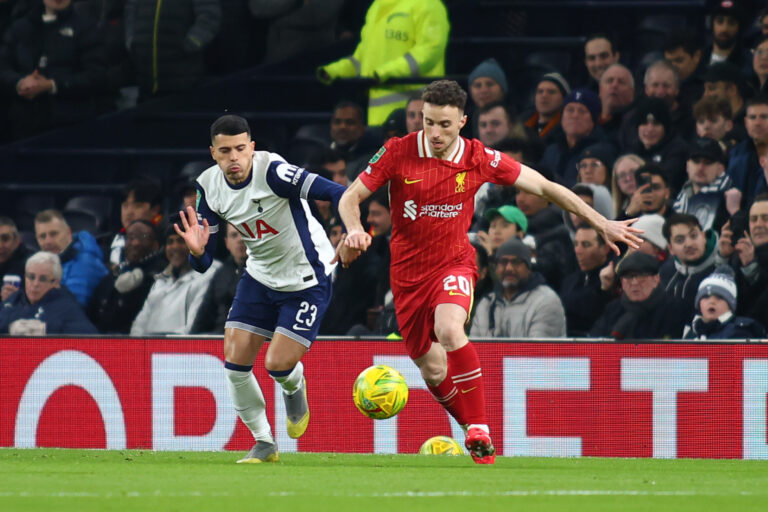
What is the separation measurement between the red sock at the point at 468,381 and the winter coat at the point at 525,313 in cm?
256

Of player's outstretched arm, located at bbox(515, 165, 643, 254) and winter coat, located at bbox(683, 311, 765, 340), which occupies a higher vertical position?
player's outstretched arm, located at bbox(515, 165, 643, 254)

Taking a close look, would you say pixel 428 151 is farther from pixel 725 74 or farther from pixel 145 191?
pixel 145 191

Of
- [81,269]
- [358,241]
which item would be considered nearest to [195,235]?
[358,241]

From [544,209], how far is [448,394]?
11.1 ft

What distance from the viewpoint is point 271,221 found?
30.8 feet

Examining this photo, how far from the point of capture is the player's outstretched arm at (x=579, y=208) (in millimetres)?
8656

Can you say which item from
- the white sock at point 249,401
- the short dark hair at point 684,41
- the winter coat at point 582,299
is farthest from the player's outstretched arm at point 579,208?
the short dark hair at point 684,41

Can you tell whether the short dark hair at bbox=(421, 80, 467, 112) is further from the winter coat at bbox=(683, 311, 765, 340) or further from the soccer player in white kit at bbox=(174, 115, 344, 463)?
the winter coat at bbox=(683, 311, 765, 340)

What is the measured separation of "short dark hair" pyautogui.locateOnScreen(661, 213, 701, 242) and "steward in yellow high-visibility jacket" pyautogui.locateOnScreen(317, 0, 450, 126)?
3.35 metres

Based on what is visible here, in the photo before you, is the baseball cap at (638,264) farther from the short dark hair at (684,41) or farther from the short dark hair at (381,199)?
the short dark hair at (684,41)

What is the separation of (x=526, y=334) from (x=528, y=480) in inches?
150

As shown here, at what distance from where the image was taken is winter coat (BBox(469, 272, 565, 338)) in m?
11.3

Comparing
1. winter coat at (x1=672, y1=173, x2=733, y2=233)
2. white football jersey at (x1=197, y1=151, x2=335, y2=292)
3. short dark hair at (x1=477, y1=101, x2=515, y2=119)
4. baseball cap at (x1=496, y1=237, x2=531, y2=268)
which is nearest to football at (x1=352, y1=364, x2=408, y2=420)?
white football jersey at (x1=197, y1=151, x2=335, y2=292)

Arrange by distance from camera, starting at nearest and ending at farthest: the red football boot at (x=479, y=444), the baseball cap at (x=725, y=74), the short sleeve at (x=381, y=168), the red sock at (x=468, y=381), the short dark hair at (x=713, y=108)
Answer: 1. the red football boot at (x=479, y=444)
2. the red sock at (x=468, y=381)
3. the short sleeve at (x=381, y=168)
4. the short dark hair at (x=713, y=108)
5. the baseball cap at (x=725, y=74)
